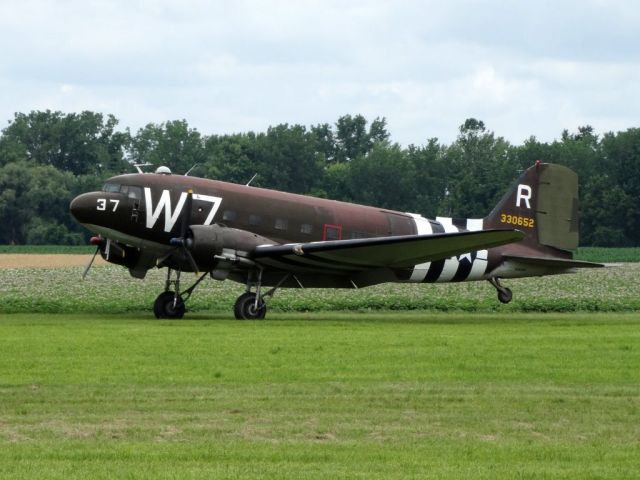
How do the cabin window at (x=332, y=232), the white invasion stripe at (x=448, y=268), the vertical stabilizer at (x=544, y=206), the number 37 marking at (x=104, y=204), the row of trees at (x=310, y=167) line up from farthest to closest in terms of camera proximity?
the row of trees at (x=310, y=167), the vertical stabilizer at (x=544, y=206), the white invasion stripe at (x=448, y=268), the cabin window at (x=332, y=232), the number 37 marking at (x=104, y=204)

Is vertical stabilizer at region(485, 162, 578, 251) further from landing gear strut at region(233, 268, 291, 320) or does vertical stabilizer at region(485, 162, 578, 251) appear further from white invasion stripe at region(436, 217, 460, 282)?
landing gear strut at region(233, 268, 291, 320)

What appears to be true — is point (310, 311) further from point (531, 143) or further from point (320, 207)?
point (531, 143)

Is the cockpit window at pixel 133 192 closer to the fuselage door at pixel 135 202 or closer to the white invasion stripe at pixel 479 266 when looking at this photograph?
the fuselage door at pixel 135 202

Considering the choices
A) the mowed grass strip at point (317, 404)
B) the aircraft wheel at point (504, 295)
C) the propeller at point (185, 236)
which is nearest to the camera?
the mowed grass strip at point (317, 404)

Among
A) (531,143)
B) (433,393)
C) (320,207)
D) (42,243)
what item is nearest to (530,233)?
(320,207)

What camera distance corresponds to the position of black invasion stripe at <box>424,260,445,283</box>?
31589mm

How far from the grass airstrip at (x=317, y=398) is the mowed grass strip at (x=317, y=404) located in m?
0.03

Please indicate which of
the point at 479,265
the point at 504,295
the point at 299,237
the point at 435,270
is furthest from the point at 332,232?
the point at 504,295

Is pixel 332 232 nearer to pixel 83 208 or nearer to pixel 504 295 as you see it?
pixel 504 295

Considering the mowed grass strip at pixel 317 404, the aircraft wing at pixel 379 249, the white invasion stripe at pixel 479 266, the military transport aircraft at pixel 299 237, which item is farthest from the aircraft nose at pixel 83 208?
the white invasion stripe at pixel 479 266

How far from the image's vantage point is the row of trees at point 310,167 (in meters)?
98.6

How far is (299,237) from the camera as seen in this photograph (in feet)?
99.6

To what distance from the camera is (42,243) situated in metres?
93.2

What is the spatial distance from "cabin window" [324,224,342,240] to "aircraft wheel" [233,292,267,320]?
8.53 ft
